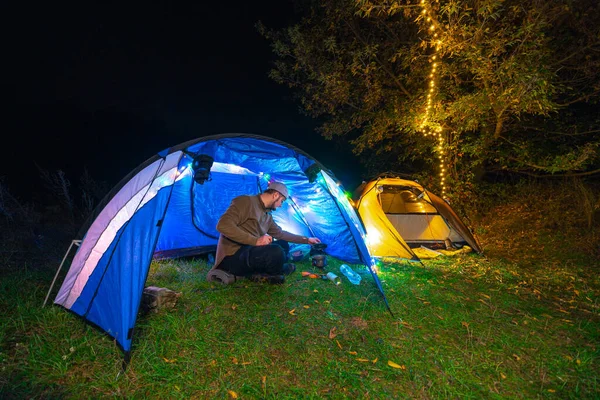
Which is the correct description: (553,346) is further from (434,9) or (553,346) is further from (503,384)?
(434,9)

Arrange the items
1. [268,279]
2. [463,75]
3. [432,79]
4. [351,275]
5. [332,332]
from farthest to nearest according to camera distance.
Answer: [463,75] → [432,79] → [351,275] → [268,279] → [332,332]

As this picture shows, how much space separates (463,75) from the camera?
22.0 feet

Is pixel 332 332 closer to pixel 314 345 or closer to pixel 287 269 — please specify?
pixel 314 345

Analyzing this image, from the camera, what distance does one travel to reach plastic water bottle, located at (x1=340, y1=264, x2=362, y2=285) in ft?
13.9

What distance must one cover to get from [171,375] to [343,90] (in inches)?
268

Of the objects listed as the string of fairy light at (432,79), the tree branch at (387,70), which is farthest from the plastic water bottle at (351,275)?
the tree branch at (387,70)

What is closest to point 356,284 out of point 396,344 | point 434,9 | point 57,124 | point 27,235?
point 396,344

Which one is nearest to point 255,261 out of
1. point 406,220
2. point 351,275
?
point 351,275

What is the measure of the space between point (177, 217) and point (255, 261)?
2.06 meters

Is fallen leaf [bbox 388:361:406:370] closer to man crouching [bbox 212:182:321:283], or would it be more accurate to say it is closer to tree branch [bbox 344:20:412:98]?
man crouching [bbox 212:182:321:283]

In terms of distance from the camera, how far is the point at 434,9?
5.24m

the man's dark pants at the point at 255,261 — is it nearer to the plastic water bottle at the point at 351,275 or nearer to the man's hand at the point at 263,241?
the man's hand at the point at 263,241

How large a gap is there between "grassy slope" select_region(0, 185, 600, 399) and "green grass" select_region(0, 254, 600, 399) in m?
0.01

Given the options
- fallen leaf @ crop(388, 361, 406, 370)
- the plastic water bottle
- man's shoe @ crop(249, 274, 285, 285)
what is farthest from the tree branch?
fallen leaf @ crop(388, 361, 406, 370)
